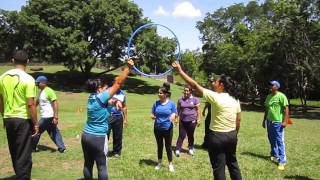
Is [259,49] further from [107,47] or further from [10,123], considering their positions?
[10,123]

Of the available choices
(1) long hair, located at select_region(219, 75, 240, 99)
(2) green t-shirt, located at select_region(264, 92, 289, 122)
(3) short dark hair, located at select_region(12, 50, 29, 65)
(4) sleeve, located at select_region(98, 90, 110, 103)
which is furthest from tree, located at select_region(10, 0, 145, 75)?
(1) long hair, located at select_region(219, 75, 240, 99)

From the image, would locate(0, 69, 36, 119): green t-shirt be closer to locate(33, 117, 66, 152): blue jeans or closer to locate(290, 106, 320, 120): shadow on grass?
locate(33, 117, 66, 152): blue jeans

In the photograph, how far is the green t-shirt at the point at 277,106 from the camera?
11359mm

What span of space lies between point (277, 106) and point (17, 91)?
6869mm

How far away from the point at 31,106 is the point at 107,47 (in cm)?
5017

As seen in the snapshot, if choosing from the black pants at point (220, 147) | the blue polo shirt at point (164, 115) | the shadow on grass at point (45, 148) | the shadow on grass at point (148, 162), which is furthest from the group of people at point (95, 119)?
the shadow on grass at point (45, 148)

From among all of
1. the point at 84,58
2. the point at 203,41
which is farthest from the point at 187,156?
the point at 203,41

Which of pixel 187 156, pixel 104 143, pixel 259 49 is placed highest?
pixel 259 49

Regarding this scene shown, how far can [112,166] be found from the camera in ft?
35.8

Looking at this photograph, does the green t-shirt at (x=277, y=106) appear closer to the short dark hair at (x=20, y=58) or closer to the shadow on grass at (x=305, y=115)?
the short dark hair at (x=20, y=58)

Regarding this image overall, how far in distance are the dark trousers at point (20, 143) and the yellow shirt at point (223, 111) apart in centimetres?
293

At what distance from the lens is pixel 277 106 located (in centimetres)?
Result: 1141

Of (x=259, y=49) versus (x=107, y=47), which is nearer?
(x=259, y=49)

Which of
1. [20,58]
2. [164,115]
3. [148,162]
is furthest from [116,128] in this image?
[20,58]
